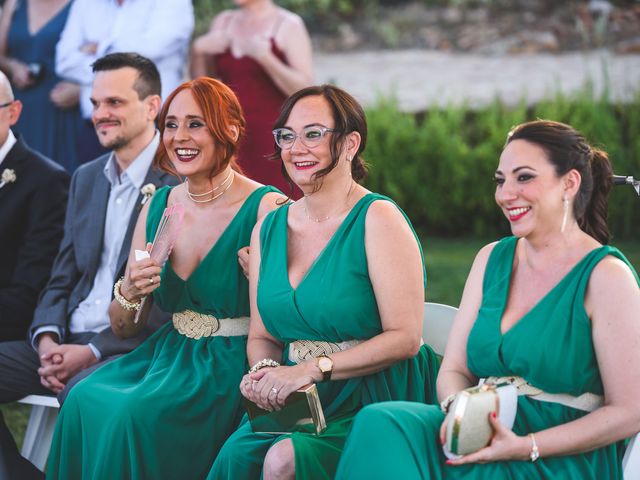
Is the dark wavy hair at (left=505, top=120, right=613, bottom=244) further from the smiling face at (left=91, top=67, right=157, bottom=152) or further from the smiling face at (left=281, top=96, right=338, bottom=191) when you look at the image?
the smiling face at (left=91, top=67, right=157, bottom=152)

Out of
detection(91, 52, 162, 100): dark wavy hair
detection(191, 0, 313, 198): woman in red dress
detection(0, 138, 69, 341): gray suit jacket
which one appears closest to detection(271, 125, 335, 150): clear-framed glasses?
detection(91, 52, 162, 100): dark wavy hair

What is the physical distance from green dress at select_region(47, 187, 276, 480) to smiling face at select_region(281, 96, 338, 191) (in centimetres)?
52

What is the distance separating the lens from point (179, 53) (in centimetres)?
620

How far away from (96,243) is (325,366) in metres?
1.61

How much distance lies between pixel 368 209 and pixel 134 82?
66.1 inches

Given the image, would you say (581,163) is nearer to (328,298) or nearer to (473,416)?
(473,416)

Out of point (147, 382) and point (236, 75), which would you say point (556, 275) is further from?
point (236, 75)

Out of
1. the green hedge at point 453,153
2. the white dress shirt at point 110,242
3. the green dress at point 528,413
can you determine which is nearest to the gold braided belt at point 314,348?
the green dress at point 528,413

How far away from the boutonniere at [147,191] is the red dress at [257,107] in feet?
5.03

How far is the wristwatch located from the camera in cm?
335

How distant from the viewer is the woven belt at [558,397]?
297 cm

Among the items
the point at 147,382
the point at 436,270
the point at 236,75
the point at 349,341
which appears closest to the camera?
the point at 349,341

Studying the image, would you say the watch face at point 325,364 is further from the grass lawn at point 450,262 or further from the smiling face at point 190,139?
the grass lawn at point 450,262

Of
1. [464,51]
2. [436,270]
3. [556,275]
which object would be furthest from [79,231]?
[464,51]
